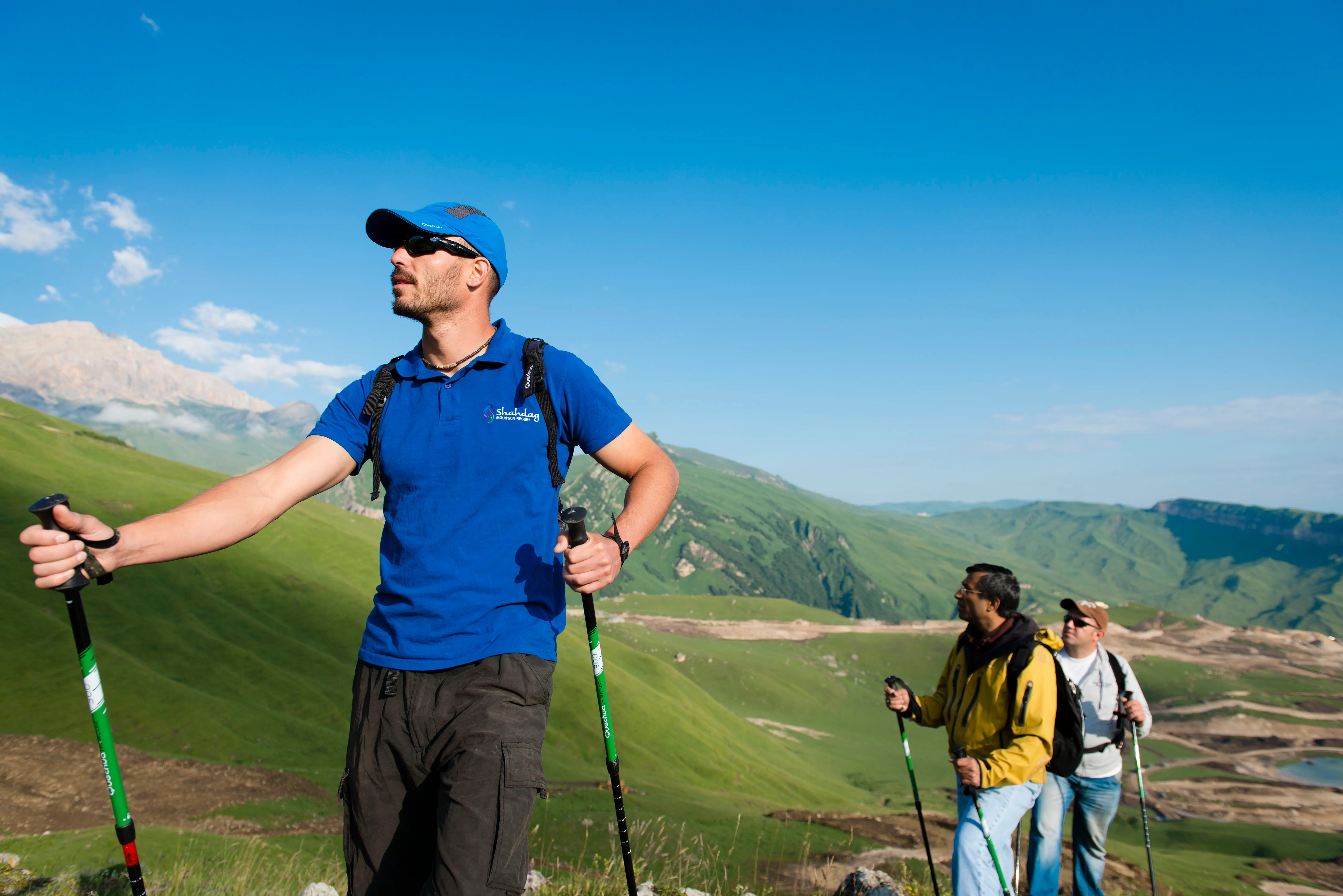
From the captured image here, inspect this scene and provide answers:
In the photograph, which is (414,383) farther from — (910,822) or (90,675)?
(910,822)

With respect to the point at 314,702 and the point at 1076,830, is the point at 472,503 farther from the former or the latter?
the point at 314,702

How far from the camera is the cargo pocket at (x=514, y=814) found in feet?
9.29

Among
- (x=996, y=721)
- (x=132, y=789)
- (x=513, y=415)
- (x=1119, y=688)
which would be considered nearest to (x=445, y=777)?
(x=513, y=415)

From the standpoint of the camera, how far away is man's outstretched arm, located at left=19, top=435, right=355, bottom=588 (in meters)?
2.47

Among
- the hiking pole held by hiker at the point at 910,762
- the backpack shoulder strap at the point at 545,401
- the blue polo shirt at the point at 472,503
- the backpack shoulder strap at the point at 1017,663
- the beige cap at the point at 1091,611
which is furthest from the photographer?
the beige cap at the point at 1091,611

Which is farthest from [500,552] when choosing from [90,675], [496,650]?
[90,675]

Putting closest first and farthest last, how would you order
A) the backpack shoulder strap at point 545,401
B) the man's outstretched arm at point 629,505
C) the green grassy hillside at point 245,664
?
the man's outstretched arm at point 629,505, the backpack shoulder strap at point 545,401, the green grassy hillside at point 245,664

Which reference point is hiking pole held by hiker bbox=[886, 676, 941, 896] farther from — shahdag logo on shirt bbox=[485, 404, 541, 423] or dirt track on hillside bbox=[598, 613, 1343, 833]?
dirt track on hillside bbox=[598, 613, 1343, 833]

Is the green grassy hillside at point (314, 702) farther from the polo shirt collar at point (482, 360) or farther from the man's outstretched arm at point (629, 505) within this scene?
the polo shirt collar at point (482, 360)

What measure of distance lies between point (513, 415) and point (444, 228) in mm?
1014

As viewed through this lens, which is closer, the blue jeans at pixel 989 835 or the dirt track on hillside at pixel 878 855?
the blue jeans at pixel 989 835

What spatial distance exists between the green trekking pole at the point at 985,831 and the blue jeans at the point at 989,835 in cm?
1

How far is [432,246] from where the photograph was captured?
3.60m

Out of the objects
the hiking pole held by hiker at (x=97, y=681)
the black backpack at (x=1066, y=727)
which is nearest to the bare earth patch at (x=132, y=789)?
the hiking pole held by hiker at (x=97, y=681)
